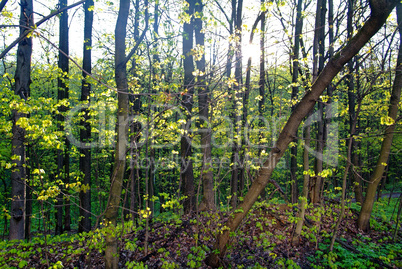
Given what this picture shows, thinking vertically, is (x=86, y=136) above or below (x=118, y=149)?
above

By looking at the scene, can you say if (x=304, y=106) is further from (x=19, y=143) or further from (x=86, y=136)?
(x=86, y=136)

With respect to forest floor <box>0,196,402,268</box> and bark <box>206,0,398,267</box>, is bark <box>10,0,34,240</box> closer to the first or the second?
forest floor <box>0,196,402,268</box>

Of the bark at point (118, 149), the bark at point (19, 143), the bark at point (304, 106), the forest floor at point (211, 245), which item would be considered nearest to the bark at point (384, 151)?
the forest floor at point (211, 245)

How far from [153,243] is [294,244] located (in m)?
3.64

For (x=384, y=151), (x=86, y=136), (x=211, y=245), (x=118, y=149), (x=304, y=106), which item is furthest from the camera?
(x=86, y=136)

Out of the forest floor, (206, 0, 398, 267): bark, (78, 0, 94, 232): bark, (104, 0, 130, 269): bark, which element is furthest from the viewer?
(78, 0, 94, 232): bark

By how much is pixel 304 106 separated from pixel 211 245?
3.97m

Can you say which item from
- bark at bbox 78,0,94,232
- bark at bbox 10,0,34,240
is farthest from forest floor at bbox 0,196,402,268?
bark at bbox 78,0,94,232

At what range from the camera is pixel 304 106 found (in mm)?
3729

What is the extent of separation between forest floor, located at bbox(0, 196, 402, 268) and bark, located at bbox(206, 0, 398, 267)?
0.30 metres

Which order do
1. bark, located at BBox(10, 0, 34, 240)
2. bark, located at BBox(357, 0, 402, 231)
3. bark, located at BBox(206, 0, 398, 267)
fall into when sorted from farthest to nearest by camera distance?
1. bark, located at BBox(357, 0, 402, 231)
2. bark, located at BBox(10, 0, 34, 240)
3. bark, located at BBox(206, 0, 398, 267)

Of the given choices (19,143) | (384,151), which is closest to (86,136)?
(19,143)

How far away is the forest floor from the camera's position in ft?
16.0

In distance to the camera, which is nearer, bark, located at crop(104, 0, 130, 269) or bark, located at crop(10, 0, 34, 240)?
bark, located at crop(104, 0, 130, 269)
